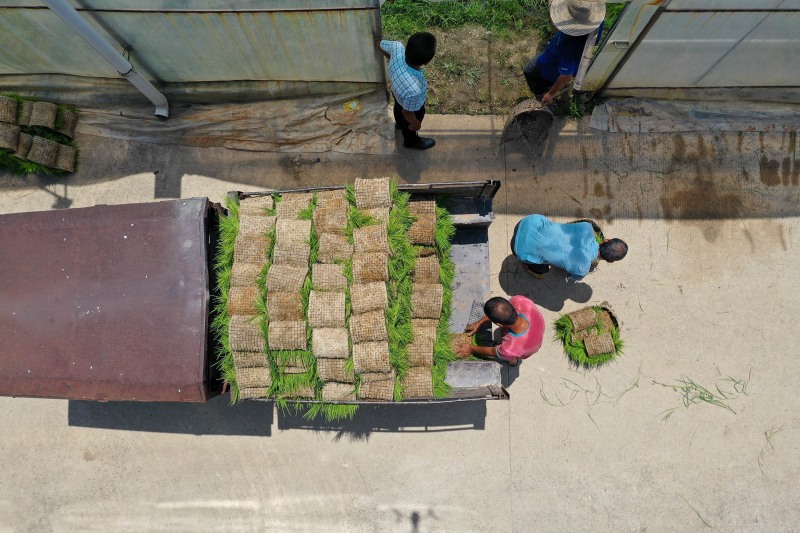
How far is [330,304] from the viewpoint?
420cm

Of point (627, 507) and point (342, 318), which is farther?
point (627, 507)

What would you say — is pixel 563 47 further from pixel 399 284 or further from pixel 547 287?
pixel 399 284

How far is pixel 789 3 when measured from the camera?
437 cm

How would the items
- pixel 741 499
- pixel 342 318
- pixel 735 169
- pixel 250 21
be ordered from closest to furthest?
1. pixel 342 318
2. pixel 250 21
3. pixel 741 499
4. pixel 735 169

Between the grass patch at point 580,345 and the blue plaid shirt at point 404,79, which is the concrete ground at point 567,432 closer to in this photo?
the grass patch at point 580,345

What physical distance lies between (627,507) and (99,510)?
643 cm

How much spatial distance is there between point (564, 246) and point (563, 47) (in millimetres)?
2377

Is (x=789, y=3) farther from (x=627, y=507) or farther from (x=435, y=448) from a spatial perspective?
(x=435, y=448)

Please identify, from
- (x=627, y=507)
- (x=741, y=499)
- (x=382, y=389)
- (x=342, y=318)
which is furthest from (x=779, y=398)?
(x=342, y=318)

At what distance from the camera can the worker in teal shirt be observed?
4359 mm

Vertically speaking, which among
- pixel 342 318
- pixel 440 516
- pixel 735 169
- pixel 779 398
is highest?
pixel 735 169

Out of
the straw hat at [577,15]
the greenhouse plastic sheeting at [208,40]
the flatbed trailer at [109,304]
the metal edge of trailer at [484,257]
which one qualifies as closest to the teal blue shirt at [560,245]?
the metal edge of trailer at [484,257]

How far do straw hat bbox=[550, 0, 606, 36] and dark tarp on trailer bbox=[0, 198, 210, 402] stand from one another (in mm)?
4307

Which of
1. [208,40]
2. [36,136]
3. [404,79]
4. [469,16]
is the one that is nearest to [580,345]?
[404,79]
